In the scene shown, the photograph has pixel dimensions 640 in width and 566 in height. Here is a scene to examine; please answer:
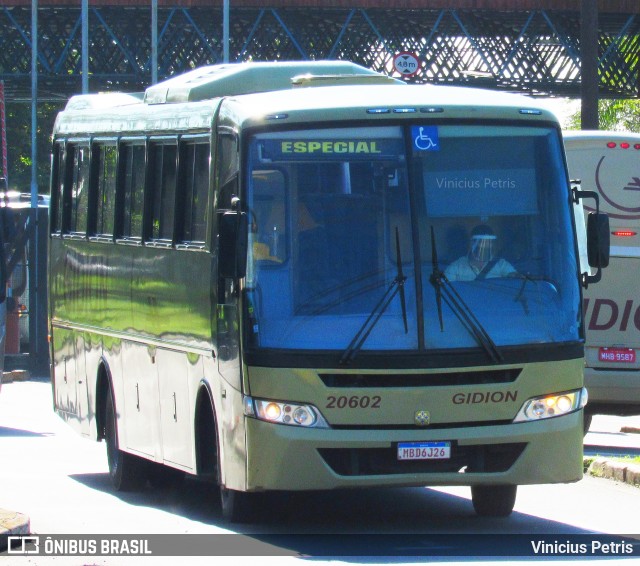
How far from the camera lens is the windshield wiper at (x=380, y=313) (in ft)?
32.4

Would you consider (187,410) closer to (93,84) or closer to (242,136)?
(242,136)

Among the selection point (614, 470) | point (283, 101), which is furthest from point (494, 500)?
point (283, 101)

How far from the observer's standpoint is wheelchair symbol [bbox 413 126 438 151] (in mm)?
10422

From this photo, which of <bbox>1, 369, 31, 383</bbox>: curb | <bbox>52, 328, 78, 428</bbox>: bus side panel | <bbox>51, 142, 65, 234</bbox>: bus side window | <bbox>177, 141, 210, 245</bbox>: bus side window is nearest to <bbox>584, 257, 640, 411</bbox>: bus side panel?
<bbox>52, 328, 78, 428</bbox>: bus side panel

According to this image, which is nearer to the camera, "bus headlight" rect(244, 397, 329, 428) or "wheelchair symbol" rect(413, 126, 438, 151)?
"bus headlight" rect(244, 397, 329, 428)

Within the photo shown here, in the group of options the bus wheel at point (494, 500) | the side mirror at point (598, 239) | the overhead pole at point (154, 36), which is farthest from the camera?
the overhead pole at point (154, 36)

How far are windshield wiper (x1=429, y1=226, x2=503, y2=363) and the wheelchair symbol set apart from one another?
672 mm

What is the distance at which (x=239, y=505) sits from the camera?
35.8 feet

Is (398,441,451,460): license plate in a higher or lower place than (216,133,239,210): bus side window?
lower

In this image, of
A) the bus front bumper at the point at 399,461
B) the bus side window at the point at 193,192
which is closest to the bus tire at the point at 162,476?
the bus side window at the point at 193,192

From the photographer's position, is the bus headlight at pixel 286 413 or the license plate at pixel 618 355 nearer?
the bus headlight at pixel 286 413

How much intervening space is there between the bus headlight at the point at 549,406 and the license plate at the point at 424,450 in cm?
47

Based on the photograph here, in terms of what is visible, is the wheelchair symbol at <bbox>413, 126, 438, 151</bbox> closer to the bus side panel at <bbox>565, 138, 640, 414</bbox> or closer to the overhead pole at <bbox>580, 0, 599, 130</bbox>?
the bus side panel at <bbox>565, 138, 640, 414</bbox>

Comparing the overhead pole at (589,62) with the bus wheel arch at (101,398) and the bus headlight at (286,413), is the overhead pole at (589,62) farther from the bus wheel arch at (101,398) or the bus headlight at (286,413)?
the bus headlight at (286,413)
